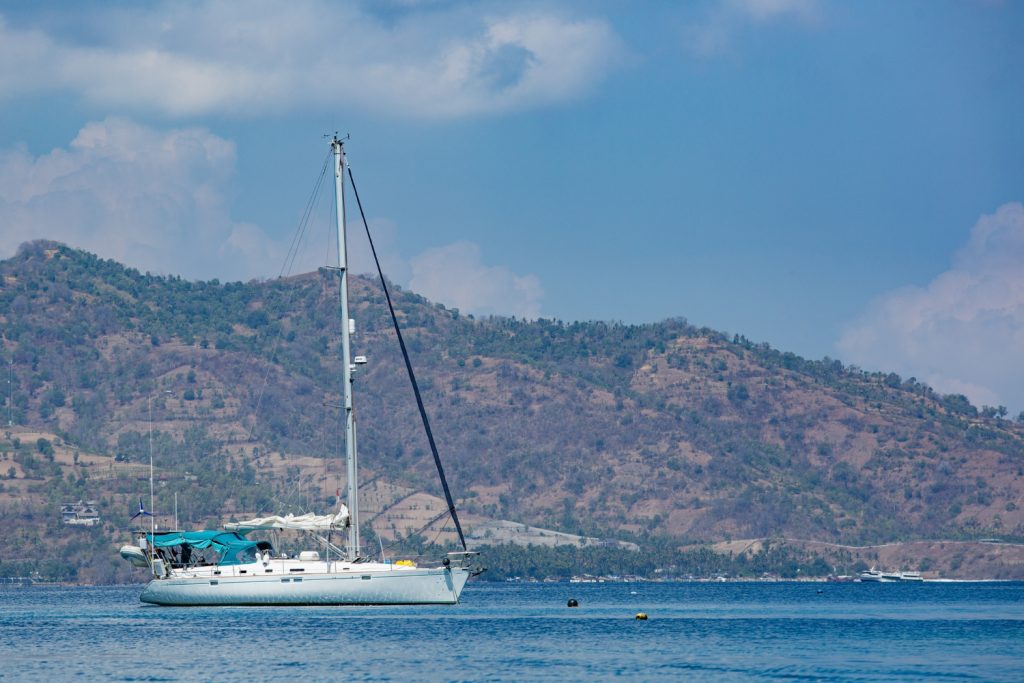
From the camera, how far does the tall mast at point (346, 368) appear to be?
9262 centimetres

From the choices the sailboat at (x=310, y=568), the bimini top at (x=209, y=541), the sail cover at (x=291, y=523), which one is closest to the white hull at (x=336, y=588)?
the sailboat at (x=310, y=568)

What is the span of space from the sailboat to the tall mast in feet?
0.18

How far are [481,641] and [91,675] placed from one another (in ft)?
68.2

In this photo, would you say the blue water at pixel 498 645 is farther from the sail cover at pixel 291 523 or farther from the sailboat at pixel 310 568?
the sail cover at pixel 291 523

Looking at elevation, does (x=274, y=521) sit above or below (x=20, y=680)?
above

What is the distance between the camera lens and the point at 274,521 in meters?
101

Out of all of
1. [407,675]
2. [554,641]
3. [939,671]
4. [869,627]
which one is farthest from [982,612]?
[407,675]

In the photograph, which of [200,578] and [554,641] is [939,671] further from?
[200,578]

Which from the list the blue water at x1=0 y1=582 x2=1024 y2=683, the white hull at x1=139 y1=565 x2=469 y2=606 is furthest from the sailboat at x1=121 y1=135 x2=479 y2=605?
the blue water at x1=0 y1=582 x2=1024 y2=683

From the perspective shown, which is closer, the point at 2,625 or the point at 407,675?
the point at 407,675

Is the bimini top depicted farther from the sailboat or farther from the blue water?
the blue water

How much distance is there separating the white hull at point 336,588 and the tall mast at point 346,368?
290 cm

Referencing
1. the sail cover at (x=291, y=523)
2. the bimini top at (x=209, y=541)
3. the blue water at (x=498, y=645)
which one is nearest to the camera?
the blue water at (x=498, y=645)

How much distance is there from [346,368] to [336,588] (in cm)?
1240
